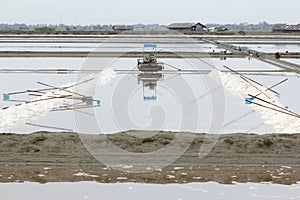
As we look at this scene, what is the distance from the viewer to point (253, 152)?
6.17 m

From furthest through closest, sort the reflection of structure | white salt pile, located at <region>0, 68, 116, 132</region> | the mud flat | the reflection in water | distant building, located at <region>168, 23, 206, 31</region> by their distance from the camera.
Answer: distant building, located at <region>168, 23, 206, 31</region>, the reflection of structure, white salt pile, located at <region>0, 68, 116, 132</region>, the mud flat, the reflection in water

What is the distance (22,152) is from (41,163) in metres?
0.46

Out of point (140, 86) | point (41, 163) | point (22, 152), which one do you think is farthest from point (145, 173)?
point (140, 86)

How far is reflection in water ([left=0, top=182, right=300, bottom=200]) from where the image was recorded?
4867 mm

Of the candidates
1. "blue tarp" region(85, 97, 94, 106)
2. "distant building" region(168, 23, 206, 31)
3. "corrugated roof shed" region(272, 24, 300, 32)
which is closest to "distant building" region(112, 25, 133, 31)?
"distant building" region(168, 23, 206, 31)

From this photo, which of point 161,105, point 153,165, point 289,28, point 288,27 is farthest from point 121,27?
point 153,165

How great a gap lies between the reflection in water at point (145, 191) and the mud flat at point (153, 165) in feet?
0.41

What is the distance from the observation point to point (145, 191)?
5020mm

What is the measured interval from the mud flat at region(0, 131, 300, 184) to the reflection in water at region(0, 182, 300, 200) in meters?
0.12

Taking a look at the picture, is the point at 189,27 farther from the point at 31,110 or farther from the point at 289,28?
the point at 31,110

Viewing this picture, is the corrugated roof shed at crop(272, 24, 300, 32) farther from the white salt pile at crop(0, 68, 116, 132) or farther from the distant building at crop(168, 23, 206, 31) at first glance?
the white salt pile at crop(0, 68, 116, 132)

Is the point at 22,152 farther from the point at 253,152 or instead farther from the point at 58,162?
the point at 253,152

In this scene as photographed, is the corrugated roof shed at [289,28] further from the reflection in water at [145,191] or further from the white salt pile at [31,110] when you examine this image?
the reflection in water at [145,191]

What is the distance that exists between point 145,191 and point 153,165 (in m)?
0.75
